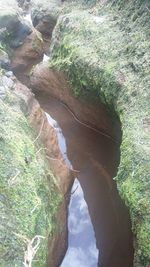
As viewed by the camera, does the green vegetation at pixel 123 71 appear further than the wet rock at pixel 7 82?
No

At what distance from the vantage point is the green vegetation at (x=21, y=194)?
3.36m

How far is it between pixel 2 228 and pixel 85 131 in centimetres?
401

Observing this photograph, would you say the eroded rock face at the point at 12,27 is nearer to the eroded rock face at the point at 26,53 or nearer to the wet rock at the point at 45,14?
the eroded rock face at the point at 26,53

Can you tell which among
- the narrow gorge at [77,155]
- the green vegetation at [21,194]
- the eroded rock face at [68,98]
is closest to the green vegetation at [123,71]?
the narrow gorge at [77,155]

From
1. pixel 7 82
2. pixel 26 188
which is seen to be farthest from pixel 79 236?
pixel 7 82

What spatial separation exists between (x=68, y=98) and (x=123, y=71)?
7.02ft

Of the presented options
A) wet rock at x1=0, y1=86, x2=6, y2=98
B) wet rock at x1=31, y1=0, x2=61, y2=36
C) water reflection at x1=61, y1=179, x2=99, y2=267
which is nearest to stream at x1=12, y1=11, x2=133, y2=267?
water reflection at x1=61, y1=179, x2=99, y2=267

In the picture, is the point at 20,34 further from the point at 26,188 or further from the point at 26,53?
the point at 26,188

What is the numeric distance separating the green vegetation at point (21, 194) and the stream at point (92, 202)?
2.96 ft

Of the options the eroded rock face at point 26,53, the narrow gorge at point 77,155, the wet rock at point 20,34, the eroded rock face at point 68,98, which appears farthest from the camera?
the eroded rock face at point 26,53

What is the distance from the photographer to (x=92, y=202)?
19.6 feet

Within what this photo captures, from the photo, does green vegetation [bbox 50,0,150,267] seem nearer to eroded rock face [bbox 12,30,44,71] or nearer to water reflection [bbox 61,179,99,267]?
water reflection [bbox 61,179,99,267]

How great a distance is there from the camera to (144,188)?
13.1 ft

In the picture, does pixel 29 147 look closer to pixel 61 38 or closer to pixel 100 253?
pixel 100 253
